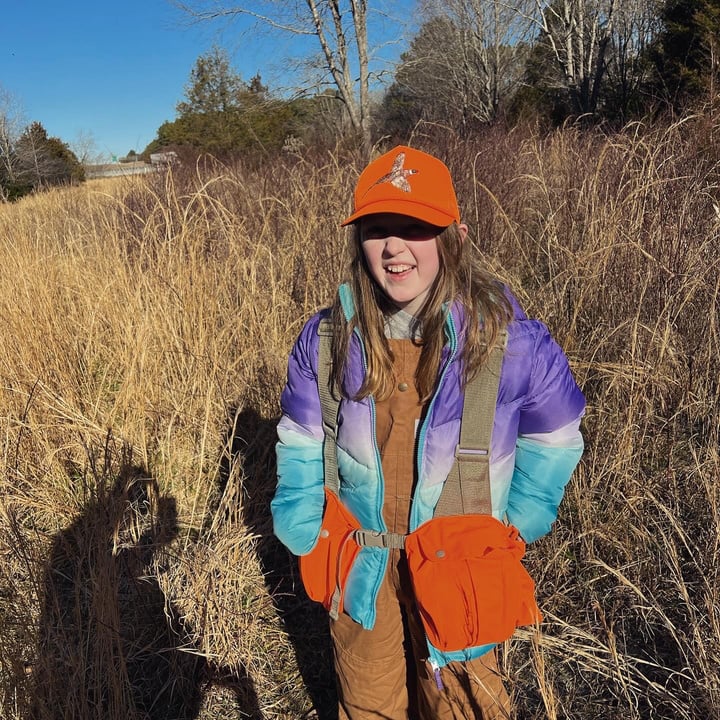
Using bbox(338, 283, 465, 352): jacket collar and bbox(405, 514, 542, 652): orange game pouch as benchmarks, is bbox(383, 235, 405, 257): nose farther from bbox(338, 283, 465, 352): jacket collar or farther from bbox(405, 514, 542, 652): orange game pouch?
bbox(405, 514, 542, 652): orange game pouch

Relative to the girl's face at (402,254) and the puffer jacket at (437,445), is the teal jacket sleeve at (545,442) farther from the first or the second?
the girl's face at (402,254)

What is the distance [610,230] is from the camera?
2.08 metres

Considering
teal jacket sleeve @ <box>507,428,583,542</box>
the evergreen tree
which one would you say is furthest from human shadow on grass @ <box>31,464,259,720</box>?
the evergreen tree

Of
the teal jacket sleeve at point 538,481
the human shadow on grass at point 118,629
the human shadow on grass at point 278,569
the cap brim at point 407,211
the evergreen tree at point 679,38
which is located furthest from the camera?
the evergreen tree at point 679,38

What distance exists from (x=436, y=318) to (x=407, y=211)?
22 cm

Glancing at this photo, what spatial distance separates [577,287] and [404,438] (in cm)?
143

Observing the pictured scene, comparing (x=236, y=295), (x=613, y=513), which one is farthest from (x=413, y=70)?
(x=613, y=513)

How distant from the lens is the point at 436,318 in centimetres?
100

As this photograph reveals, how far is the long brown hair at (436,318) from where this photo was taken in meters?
0.96

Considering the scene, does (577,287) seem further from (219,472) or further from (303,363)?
(219,472)

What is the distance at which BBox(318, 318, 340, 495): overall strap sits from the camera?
3.52 ft

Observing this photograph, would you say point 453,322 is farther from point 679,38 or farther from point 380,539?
point 679,38

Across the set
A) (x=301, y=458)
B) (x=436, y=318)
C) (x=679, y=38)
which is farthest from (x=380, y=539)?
(x=679, y=38)

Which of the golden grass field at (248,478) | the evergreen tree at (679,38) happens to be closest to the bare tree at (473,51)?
the evergreen tree at (679,38)
